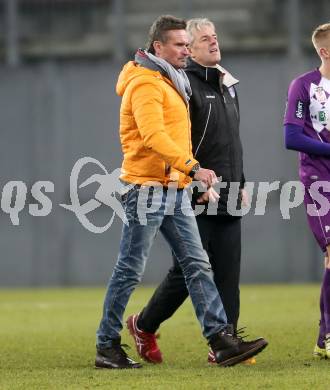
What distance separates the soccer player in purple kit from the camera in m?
7.07

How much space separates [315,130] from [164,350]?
6.14 ft

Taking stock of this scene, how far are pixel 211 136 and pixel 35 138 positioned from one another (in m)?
10.2

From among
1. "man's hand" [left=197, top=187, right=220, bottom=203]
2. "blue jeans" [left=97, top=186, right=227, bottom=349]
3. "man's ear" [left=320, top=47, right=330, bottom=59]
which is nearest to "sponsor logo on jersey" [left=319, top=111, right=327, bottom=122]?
"man's ear" [left=320, top=47, right=330, bottom=59]

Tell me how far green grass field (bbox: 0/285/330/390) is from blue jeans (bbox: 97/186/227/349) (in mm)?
→ 346

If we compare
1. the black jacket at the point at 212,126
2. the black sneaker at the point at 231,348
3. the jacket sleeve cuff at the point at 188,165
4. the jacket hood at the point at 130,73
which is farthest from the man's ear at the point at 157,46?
the black sneaker at the point at 231,348

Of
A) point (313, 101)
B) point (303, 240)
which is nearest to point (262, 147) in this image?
point (303, 240)

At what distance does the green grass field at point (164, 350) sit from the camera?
609 centimetres

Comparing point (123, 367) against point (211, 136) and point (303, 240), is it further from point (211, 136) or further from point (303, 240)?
point (303, 240)

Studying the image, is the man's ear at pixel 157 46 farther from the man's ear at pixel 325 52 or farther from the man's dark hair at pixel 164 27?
the man's ear at pixel 325 52

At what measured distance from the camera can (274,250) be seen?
16844mm

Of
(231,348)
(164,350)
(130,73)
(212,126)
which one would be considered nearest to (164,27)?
(130,73)

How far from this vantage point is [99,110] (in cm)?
1708

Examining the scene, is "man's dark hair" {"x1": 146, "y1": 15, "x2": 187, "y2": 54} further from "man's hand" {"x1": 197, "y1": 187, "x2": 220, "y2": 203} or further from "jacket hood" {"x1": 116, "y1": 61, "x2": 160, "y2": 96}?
"man's hand" {"x1": 197, "y1": 187, "x2": 220, "y2": 203}

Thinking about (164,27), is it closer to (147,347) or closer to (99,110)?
(147,347)
